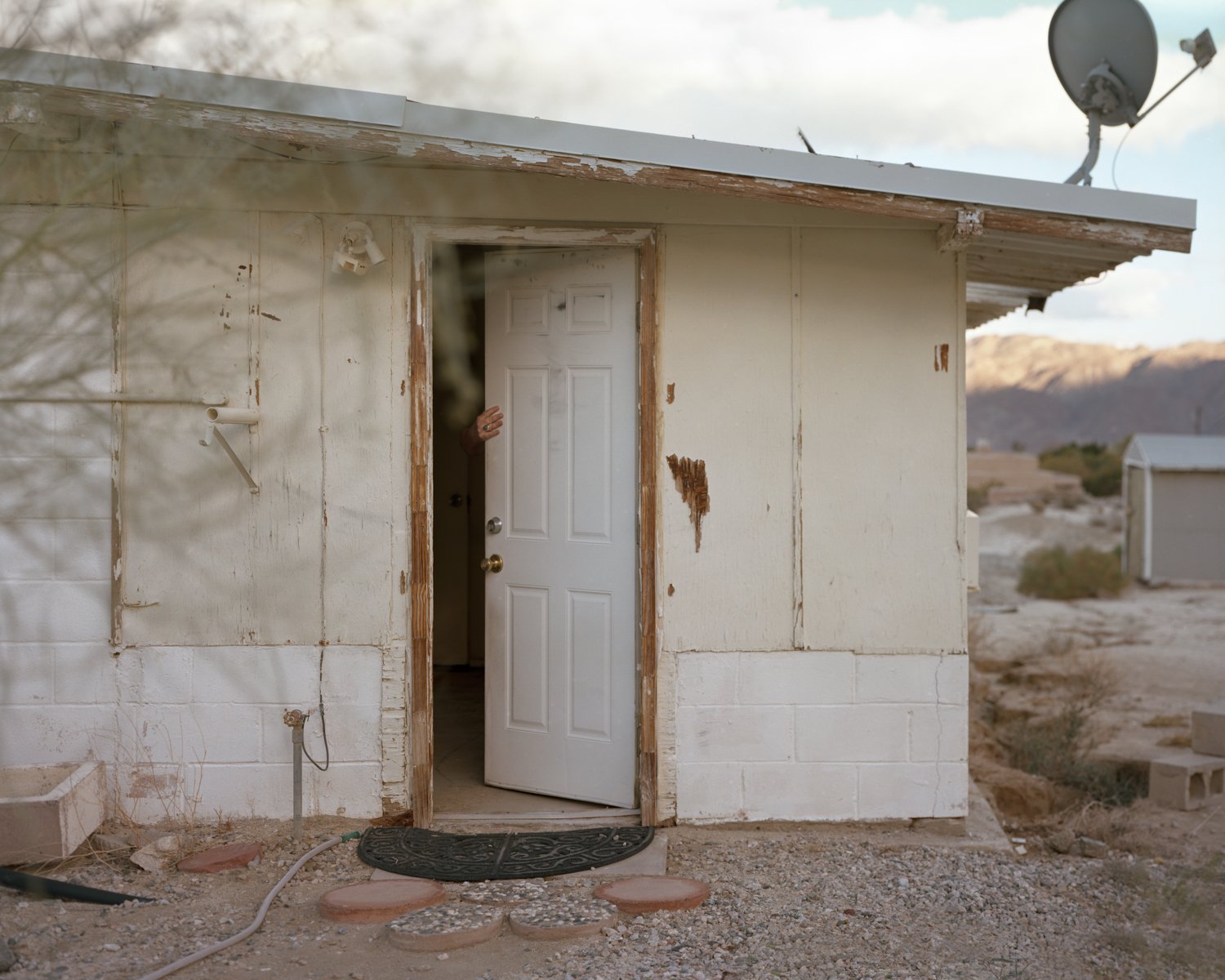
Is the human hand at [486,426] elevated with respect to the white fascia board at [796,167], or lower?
lower

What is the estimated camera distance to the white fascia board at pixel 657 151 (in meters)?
3.68

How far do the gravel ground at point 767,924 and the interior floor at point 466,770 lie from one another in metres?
0.63

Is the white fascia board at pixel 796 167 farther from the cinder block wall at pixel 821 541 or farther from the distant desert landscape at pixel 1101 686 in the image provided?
the distant desert landscape at pixel 1101 686

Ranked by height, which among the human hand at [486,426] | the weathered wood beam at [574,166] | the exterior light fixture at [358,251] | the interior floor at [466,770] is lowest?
the interior floor at [466,770]

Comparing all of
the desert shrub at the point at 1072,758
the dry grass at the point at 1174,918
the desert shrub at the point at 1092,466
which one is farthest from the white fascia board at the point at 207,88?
the desert shrub at the point at 1092,466

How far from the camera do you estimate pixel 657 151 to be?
409 centimetres

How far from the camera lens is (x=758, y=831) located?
15.4 ft

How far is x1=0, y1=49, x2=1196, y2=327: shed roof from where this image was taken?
3771 mm

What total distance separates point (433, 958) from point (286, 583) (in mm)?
1732

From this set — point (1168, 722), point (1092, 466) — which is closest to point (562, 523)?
point (1168, 722)

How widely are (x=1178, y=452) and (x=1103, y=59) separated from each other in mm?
12839

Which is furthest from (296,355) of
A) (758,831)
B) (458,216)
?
(758,831)

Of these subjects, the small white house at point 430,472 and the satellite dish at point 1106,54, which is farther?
the satellite dish at point 1106,54

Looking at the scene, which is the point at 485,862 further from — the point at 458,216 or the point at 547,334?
the point at 458,216
